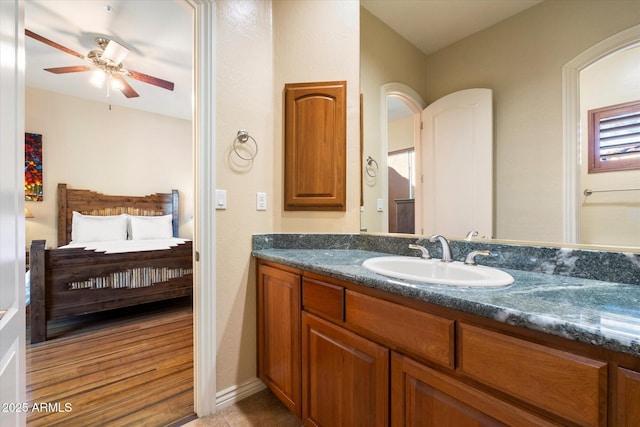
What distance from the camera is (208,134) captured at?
1521 millimetres

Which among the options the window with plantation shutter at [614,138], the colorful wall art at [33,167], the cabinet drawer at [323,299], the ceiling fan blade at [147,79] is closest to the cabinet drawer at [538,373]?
the cabinet drawer at [323,299]

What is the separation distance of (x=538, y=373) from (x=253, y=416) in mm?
1473

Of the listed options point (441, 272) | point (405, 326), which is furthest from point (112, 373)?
point (441, 272)

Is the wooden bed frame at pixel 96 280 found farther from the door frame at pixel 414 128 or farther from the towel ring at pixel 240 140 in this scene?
the door frame at pixel 414 128

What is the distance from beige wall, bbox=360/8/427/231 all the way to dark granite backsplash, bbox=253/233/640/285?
0.13 metres

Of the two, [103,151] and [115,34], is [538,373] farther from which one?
[103,151]

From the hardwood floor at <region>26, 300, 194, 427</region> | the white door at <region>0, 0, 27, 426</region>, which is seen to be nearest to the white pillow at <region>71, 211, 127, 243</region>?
the hardwood floor at <region>26, 300, 194, 427</region>

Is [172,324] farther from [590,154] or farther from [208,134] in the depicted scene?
[590,154]

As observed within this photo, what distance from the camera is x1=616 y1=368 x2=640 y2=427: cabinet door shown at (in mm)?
498

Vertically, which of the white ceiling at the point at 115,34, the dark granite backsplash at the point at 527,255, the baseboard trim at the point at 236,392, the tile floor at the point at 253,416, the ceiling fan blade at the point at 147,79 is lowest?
the tile floor at the point at 253,416

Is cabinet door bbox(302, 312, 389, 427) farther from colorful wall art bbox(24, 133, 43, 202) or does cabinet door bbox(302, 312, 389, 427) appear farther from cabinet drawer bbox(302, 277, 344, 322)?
colorful wall art bbox(24, 133, 43, 202)

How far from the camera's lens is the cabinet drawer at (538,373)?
540 mm

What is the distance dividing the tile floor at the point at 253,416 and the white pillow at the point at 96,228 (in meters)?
3.28

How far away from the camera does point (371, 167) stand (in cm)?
173
